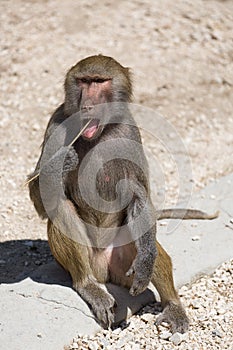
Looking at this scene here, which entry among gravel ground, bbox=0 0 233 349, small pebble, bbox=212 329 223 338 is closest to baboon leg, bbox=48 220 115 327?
small pebble, bbox=212 329 223 338

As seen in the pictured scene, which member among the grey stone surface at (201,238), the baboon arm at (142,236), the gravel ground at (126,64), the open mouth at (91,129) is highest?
the open mouth at (91,129)

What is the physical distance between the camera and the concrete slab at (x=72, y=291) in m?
4.05

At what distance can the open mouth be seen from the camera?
4.16 m

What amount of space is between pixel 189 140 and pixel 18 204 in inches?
80.2

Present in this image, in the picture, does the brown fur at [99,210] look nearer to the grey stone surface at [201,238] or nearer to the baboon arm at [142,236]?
the baboon arm at [142,236]

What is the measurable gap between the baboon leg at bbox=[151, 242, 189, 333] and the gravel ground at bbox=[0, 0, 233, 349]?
1.28 m

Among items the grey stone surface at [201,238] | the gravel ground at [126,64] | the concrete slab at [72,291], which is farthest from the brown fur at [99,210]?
the gravel ground at [126,64]

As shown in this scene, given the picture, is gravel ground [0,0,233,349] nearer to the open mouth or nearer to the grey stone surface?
the grey stone surface

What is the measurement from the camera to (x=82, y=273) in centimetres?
440

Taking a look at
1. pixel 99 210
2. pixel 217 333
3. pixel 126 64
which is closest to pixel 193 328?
pixel 217 333

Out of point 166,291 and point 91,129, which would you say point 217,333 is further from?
point 91,129

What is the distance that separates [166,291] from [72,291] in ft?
1.94

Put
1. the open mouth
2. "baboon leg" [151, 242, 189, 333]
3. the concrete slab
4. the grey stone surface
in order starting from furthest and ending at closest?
the grey stone surface
"baboon leg" [151, 242, 189, 333]
the open mouth
the concrete slab

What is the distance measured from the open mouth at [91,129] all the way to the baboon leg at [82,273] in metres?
0.62
